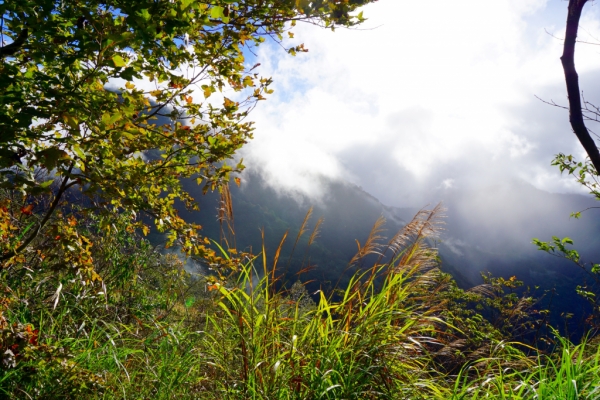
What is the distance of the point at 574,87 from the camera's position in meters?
2.90

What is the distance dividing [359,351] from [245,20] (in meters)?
2.21

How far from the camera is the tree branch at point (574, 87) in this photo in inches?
114

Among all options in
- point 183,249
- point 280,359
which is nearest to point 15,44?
point 183,249

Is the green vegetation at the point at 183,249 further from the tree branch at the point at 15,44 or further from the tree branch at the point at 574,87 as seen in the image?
the tree branch at the point at 574,87

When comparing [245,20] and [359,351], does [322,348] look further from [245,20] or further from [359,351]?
[245,20]

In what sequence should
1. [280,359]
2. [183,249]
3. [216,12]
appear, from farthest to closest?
[183,249], [280,359], [216,12]

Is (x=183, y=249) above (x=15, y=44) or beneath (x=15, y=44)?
beneath

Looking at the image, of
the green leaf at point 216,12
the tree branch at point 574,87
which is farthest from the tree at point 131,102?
the tree branch at point 574,87

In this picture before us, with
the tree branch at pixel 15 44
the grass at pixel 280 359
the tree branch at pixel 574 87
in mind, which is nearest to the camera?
the tree branch at pixel 15 44

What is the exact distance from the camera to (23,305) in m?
2.48

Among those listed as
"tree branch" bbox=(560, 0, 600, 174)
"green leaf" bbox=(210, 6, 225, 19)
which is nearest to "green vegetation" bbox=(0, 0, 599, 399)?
"green leaf" bbox=(210, 6, 225, 19)

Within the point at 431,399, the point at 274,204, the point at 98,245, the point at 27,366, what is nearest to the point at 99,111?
the point at 27,366

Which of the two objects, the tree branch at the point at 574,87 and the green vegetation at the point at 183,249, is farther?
the tree branch at the point at 574,87

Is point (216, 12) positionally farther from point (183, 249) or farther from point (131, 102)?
point (183, 249)
